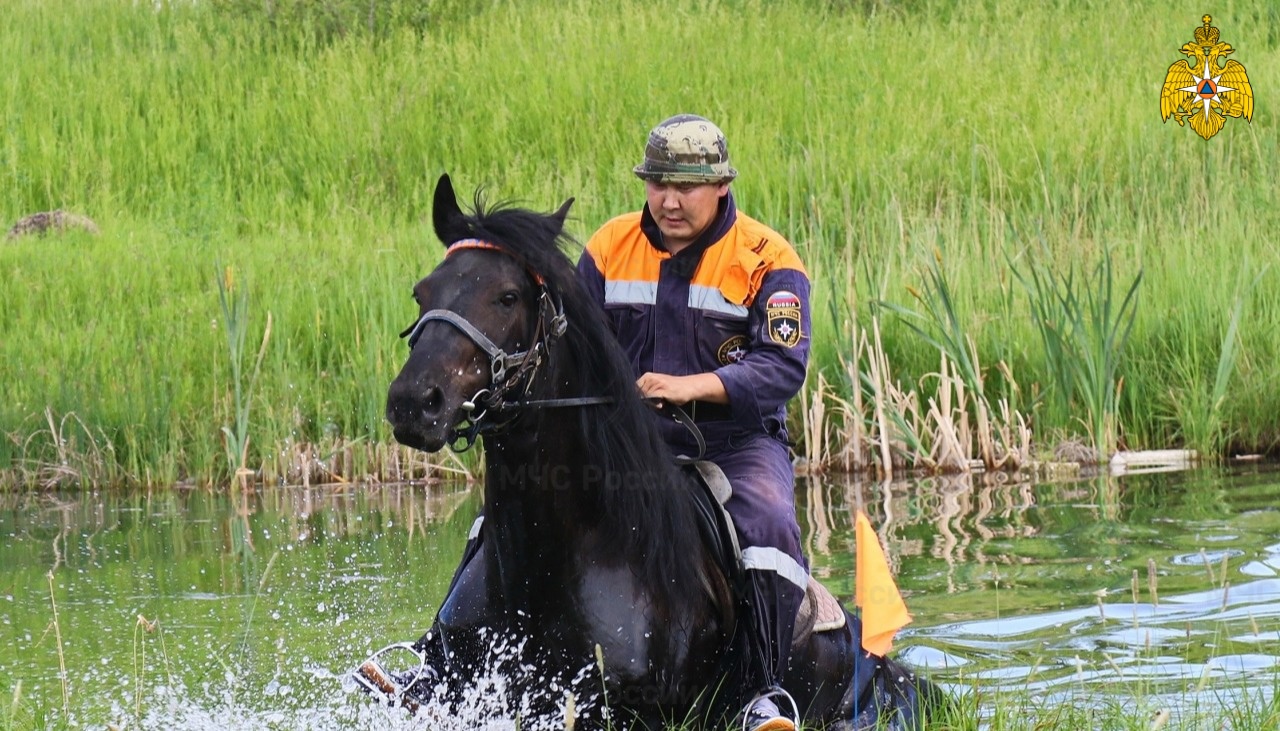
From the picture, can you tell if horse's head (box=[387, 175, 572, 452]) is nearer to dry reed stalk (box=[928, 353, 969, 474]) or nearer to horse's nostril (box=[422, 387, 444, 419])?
horse's nostril (box=[422, 387, 444, 419])

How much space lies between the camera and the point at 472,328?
417 cm

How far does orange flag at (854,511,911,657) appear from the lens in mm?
4285

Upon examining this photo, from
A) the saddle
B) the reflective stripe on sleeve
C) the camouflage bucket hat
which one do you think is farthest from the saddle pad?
the camouflage bucket hat

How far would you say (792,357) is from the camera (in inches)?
197

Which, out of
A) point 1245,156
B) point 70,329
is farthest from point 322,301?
point 1245,156

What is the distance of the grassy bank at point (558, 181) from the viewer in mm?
10492

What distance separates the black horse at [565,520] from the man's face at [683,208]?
1.67 ft

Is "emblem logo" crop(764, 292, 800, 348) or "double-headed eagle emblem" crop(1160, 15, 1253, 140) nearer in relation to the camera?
"emblem logo" crop(764, 292, 800, 348)

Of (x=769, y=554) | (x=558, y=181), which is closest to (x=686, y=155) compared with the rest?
(x=769, y=554)

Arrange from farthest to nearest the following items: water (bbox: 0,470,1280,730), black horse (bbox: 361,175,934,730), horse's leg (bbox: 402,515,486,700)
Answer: water (bbox: 0,470,1280,730) < horse's leg (bbox: 402,515,486,700) < black horse (bbox: 361,175,934,730)

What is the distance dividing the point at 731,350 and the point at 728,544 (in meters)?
0.63

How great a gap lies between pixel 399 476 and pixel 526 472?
19.6ft

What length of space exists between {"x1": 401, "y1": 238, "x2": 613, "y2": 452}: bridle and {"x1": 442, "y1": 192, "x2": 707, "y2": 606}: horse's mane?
0.04 m

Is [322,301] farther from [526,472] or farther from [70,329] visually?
[526,472]
